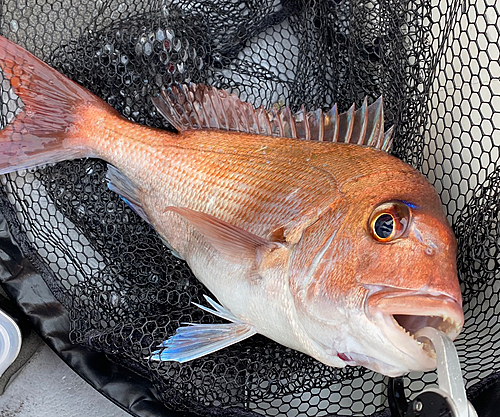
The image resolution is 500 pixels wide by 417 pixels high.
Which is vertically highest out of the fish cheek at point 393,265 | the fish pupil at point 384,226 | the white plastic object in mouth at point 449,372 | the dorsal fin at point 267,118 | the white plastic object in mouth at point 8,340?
the dorsal fin at point 267,118

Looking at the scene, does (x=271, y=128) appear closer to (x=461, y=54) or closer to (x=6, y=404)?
(x=461, y=54)

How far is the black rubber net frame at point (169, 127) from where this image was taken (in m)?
Answer: 1.50

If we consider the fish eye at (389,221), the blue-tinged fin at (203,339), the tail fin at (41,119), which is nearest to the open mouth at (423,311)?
the fish eye at (389,221)

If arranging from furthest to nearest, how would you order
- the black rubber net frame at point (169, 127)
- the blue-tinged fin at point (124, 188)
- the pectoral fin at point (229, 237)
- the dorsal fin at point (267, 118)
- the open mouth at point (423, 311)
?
the blue-tinged fin at point (124, 188) → the black rubber net frame at point (169, 127) → the dorsal fin at point (267, 118) → the pectoral fin at point (229, 237) → the open mouth at point (423, 311)

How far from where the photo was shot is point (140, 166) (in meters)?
1.55

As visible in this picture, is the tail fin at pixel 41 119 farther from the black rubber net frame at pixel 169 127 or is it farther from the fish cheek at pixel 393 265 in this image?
the fish cheek at pixel 393 265

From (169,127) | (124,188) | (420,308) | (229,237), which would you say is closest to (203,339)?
(229,237)

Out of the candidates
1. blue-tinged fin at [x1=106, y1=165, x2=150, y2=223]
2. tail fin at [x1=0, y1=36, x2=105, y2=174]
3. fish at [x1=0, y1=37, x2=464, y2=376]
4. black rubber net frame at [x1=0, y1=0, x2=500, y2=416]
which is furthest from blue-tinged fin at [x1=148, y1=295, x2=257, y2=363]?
tail fin at [x1=0, y1=36, x2=105, y2=174]

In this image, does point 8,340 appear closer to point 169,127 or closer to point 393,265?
point 169,127

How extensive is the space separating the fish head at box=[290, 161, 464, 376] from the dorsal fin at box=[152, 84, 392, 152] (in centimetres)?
25

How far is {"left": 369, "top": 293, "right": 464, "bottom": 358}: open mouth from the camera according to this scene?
37.9 inches

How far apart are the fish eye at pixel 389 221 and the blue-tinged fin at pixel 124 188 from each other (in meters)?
0.85

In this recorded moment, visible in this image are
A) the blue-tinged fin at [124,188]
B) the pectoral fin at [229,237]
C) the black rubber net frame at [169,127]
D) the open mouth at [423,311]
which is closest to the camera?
the open mouth at [423,311]

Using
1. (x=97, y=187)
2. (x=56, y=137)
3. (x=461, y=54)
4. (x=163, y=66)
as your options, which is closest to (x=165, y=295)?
(x=97, y=187)
